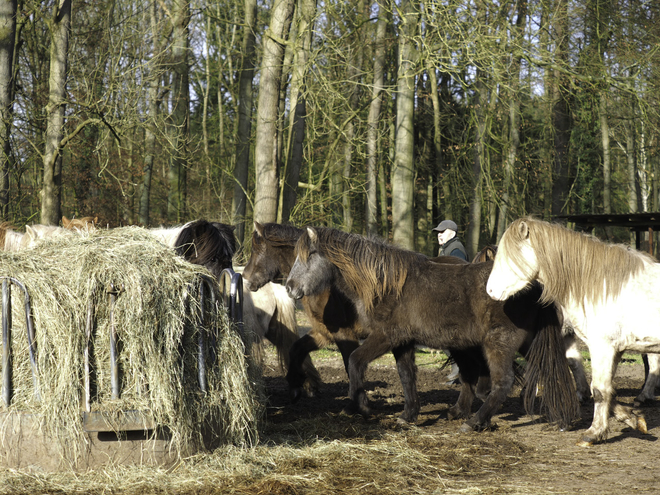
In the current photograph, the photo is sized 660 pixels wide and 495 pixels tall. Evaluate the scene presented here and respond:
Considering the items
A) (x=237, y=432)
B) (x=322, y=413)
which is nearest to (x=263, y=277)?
(x=322, y=413)

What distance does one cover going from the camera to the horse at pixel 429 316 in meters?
5.64

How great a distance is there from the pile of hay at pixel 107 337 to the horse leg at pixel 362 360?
197cm

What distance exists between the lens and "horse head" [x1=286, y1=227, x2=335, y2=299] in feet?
19.0

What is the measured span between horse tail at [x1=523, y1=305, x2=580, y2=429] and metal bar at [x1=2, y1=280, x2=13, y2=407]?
4.15 m

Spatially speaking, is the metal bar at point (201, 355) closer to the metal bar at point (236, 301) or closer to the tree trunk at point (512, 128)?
the metal bar at point (236, 301)

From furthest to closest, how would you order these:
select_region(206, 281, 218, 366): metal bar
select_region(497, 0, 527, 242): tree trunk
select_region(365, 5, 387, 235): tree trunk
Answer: select_region(365, 5, 387, 235): tree trunk, select_region(497, 0, 527, 242): tree trunk, select_region(206, 281, 218, 366): metal bar

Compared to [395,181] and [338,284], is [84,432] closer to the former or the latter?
[338,284]

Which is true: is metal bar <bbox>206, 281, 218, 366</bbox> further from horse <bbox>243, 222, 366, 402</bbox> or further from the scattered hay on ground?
horse <bbox>243, 222, 366, 402</bbox>

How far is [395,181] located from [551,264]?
7092mm

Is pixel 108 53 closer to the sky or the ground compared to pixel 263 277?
closer to the sky

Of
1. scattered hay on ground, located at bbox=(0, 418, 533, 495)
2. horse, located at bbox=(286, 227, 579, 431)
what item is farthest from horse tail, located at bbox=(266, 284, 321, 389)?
scattered hay on ground, located at bbox=(0, 418, 533, 495)

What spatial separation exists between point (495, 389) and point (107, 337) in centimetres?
337

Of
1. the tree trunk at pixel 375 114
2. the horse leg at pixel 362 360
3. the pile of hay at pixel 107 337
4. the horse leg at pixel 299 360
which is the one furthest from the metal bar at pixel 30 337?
the tree trunk at pixel 375 114

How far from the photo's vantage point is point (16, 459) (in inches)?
151
